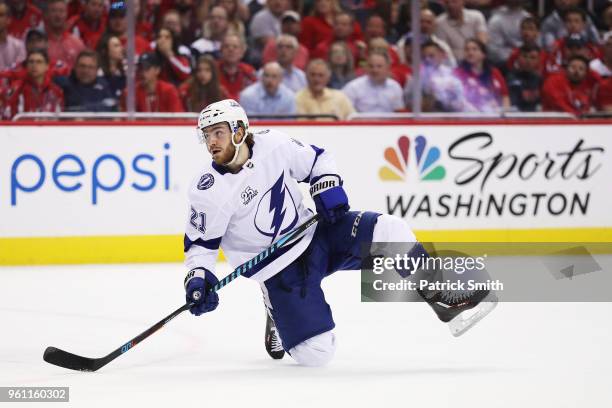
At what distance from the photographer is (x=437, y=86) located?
761cm

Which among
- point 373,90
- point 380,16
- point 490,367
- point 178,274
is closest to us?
point 490,367

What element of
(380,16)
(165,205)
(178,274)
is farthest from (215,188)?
(380,16)

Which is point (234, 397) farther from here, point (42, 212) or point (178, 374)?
point (42, 212)

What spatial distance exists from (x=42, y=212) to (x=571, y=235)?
3521mm

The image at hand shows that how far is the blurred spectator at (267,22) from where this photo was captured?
7832 mm

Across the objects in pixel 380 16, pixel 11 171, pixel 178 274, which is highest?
pixel 380 16

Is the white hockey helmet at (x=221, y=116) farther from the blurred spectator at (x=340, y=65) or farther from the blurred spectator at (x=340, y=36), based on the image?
the blurred spectator at (x=340, y=36)

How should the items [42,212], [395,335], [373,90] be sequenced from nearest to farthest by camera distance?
[395,335] < [42,212] < [373,90]

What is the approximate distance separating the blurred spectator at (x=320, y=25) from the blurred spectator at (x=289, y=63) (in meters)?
0.32

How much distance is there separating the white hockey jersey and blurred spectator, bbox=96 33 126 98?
3.15m

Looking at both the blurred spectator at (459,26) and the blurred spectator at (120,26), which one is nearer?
the blurred spectator at (120,26)

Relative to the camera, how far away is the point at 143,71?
23.9 ft

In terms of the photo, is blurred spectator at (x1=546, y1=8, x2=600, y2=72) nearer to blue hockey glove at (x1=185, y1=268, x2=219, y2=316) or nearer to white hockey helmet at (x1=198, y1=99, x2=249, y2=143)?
white hockey helmet at (x1=198, y1=99, x2=249, y2=143)

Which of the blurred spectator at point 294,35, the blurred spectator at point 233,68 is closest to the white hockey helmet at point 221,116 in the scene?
the blurred spectator at point 233,68
